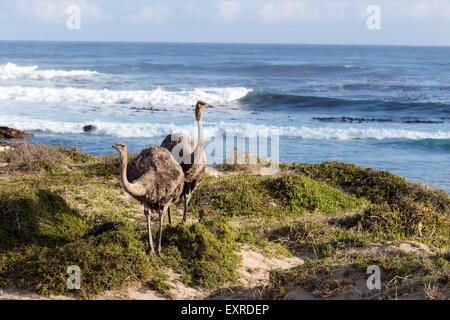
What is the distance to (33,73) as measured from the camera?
52.4 metres

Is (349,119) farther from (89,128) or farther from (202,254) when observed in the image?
(202,254)

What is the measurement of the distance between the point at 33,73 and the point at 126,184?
51.8m

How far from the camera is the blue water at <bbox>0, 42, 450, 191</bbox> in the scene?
69.5ft

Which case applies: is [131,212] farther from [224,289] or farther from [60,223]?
[224,289]

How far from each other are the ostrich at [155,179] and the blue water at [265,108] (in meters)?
8.92

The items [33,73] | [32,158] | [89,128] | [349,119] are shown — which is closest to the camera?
[32,158]

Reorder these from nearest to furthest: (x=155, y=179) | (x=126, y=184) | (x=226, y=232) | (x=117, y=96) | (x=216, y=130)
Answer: (x=126, y=184) < (x=155, y=179) < (x=226, y=232) < (x=216, y=130) < (x=117, y=96)

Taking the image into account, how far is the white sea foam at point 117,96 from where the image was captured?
35312mm

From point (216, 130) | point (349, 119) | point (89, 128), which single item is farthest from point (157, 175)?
point (349, 119)

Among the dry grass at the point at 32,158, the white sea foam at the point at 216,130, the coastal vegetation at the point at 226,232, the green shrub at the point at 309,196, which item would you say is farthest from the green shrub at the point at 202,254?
the white sea foam at the point at 216,130

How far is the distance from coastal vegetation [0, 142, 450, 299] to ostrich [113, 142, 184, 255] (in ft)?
2.04

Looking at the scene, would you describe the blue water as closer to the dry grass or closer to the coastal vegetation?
the dry grass

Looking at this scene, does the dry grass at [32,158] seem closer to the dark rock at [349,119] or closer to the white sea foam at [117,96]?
the dark rock at [349,119]
